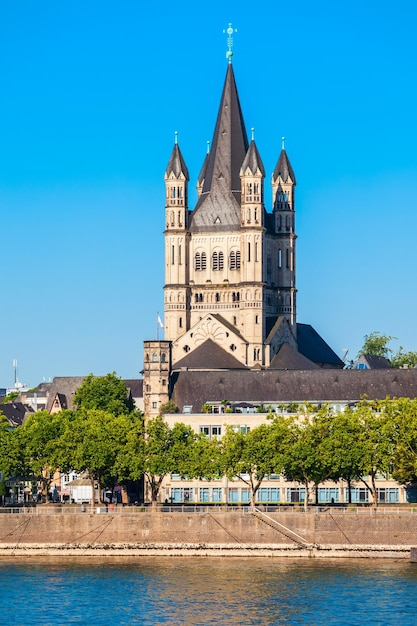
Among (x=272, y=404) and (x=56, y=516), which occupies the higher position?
(x=272, y=404)

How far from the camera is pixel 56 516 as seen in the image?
144500 millimetres

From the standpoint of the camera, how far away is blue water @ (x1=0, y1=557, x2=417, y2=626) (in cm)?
11319

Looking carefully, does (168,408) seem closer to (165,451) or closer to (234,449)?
(165,451)

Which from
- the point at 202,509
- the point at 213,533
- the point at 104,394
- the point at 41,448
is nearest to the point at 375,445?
the point at 202,509

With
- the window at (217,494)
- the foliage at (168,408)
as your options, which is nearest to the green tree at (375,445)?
the window at (217,494)

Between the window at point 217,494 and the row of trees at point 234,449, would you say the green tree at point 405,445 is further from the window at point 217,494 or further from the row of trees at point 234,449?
the window at point 217,494

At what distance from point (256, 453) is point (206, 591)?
3153 cm

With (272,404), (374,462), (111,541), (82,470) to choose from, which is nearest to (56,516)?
(111,541)

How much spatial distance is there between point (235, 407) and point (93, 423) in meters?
17.9

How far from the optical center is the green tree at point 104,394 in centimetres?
18575

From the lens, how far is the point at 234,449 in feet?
503

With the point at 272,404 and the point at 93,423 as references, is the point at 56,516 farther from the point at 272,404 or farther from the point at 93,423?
the point at 272,404

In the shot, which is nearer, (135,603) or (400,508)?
(135,603)

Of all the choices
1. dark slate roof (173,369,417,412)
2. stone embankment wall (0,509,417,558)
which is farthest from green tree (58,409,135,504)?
dark slate roof (173,369,417,412)
